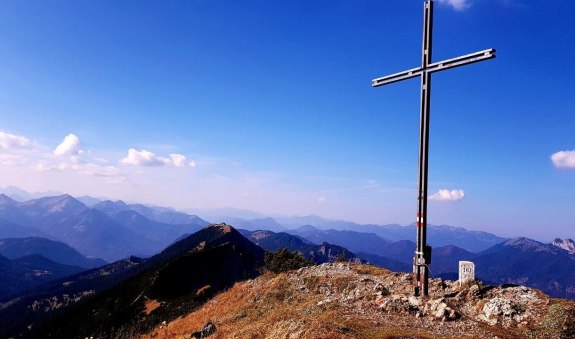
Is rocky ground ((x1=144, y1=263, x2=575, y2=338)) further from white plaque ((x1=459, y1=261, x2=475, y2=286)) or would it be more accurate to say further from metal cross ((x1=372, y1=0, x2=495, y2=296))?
A: metal cross ((x1=372, y1=0, x2=495, y2=296))

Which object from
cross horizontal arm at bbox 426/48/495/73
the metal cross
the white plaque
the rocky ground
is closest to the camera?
cross horizontal arm at bbox 426/48/495/73

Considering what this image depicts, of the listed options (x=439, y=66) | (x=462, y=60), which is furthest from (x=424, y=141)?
(x=462, y=60)

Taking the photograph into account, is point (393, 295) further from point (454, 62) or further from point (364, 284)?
point (454, 62)

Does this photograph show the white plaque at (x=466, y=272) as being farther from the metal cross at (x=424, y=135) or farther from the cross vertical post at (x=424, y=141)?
the cross vertical post at (x=424, y=141)

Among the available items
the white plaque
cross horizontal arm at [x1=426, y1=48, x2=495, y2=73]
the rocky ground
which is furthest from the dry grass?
cross horizontal arm at [x1=426, y1=48, x2=495, y2=73]

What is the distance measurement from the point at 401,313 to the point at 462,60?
1292cm

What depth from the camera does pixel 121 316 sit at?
13288cm

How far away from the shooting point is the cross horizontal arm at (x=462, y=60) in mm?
16547

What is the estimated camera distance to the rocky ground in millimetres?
16891

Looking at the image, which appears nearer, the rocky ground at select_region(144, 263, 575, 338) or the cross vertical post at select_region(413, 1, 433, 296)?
the rocky ground at select_region(144, 263, 575, 338)

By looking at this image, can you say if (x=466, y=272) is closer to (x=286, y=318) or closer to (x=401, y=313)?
(x=401, y=313)

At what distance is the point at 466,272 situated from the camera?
22.8m

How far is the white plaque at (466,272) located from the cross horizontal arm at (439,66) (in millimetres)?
11642

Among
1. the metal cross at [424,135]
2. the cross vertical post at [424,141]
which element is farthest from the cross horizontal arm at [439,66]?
the cross vertical post at [424,141]
